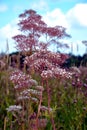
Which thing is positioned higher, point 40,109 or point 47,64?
point 47,64

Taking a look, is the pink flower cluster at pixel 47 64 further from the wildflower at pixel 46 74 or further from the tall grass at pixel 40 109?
the tall grass at pixel 40 109

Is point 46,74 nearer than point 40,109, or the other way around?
point 46,74

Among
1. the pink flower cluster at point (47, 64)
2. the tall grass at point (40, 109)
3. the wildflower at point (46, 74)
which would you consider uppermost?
the pink flower cluster at point (47, 64)

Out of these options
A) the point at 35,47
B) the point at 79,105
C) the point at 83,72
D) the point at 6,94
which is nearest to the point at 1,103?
the point at 6,94

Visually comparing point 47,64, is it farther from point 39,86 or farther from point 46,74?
point 39,86

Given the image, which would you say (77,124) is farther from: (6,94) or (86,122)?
(6,94)

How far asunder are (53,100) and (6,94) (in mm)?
920

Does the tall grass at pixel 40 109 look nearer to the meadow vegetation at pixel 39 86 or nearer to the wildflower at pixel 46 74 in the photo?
the meadow vegetation at pixel 39 86

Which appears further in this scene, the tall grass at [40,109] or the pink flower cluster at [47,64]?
the tall grass at [40,109]

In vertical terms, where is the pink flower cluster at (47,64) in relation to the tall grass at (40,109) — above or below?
above

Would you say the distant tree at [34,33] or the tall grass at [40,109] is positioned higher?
the distant tree at [34,33]

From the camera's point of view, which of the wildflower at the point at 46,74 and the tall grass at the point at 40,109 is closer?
the wildflower at the point at 46,74

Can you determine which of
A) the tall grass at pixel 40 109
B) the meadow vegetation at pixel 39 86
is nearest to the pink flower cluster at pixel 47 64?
the meadow vegetation at pixel 39 86

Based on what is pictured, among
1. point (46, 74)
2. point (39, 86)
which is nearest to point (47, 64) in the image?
point (46, 74)
